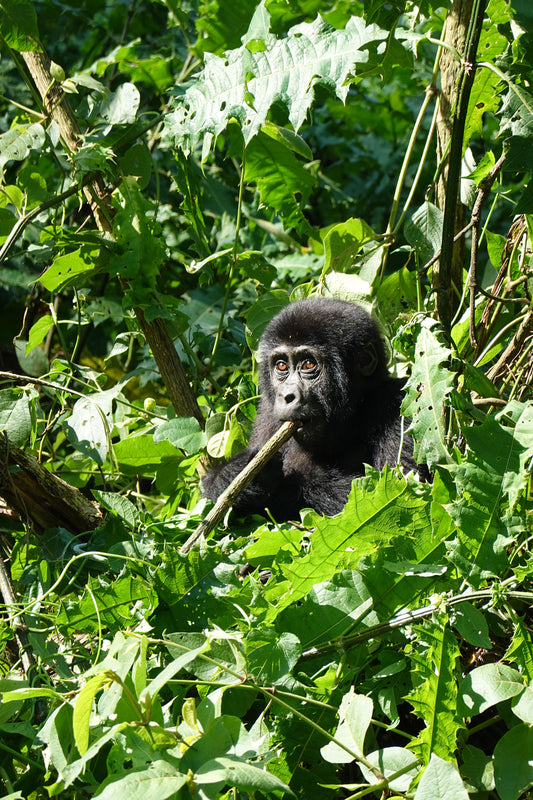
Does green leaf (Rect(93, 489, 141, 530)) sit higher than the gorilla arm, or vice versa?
green leaf (Rect(93, 489, 141, 530))

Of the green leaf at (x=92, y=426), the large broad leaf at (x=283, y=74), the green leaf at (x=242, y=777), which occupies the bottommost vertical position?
the green leaf at (x=242, y=777)

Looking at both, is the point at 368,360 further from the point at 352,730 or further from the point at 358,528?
the point at 352,730

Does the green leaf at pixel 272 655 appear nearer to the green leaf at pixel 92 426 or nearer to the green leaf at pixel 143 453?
the green leaf at pixel 92 426

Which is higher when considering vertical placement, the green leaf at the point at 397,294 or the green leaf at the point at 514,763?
the green leaf at the point at 397,294

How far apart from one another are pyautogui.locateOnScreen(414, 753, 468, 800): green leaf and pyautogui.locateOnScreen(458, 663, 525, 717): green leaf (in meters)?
0.18

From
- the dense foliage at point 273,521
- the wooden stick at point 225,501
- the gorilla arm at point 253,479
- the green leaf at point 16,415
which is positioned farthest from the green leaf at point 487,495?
the green leaf at point 16,415

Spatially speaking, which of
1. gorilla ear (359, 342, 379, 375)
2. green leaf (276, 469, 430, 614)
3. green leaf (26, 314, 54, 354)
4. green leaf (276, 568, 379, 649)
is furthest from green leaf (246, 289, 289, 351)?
green leaf (276, 568, 379, 649)

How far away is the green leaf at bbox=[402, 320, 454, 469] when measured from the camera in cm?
183

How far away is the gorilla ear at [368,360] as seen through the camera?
2967 millimetres

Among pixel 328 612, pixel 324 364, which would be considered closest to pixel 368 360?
pixel 324 364

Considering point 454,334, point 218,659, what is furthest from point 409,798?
point 454,334

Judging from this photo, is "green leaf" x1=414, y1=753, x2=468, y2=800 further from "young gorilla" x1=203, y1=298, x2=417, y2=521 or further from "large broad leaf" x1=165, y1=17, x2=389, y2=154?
"young gorilla" x1=203, y1=298, x2=417, y2=521

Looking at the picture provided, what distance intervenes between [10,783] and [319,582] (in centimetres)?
67

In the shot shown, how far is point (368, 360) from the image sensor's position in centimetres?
298
